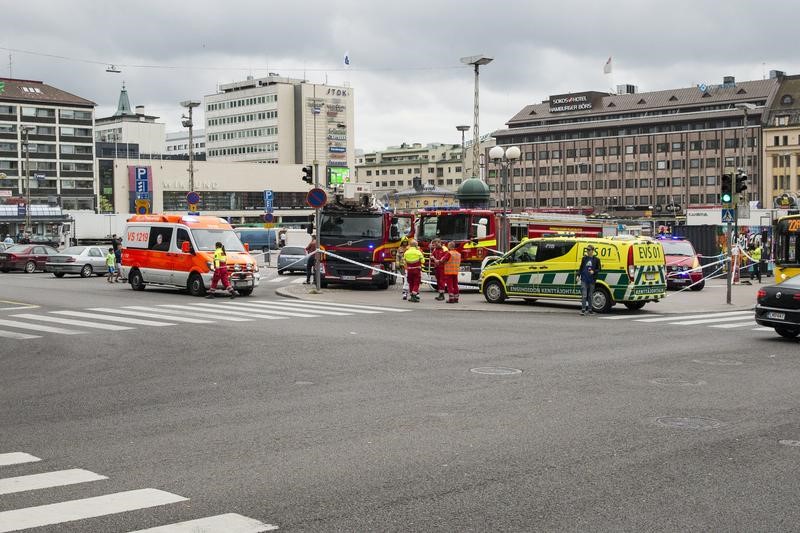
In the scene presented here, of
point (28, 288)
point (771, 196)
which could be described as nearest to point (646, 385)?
point (28, 288)

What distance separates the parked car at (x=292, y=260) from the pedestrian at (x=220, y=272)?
51.4 ft

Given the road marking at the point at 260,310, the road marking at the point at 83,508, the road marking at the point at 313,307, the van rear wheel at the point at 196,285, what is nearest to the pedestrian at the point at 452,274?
the road marking at the point at 313,307

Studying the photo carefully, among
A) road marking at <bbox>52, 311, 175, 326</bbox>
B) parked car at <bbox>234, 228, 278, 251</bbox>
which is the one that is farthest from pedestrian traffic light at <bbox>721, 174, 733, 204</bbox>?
parked car at <bbox>234, 228, 278, 251</bbox>

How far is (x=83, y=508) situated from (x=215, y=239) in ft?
74.3

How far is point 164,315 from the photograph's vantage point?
22047 millimetres

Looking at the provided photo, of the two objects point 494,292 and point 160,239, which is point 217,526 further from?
point 160,239

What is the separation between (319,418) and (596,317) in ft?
46.4

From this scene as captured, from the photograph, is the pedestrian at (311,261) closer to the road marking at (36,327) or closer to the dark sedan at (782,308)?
the road marking at (36,327)

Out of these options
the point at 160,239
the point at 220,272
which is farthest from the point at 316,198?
the point at 160,239

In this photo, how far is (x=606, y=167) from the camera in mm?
137750

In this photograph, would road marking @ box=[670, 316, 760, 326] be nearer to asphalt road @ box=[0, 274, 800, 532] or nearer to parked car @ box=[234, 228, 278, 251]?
asphalt road @ box=[0, 274, 800, 532]

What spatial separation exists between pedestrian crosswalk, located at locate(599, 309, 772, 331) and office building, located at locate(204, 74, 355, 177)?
448ft

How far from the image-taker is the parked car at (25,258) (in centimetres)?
4741

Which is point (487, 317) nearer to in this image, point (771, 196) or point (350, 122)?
point (771, 196)
